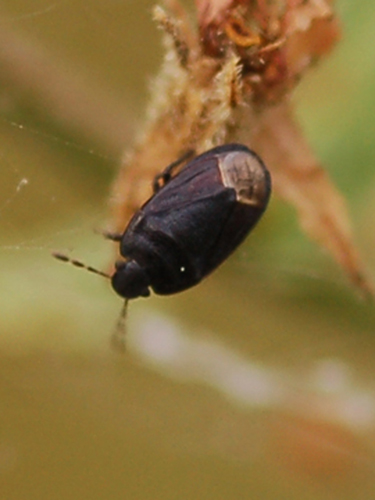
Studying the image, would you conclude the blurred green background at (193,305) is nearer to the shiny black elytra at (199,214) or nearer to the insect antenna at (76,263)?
the insect antenna at (76,263)

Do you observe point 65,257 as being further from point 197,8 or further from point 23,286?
point 197,8

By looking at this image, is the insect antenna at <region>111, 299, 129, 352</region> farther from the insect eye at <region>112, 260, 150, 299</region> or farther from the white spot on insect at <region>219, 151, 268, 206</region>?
the white spot on insect at <region>219, 151, 268, 206</region>

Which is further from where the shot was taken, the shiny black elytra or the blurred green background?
the blurred green background

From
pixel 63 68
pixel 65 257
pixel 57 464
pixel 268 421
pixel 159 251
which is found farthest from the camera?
pixel 57 464

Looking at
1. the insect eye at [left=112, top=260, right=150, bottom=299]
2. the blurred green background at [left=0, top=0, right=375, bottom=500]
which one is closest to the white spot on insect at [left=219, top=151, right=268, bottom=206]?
the insect eye at [left=112, top=260, right=150, bottom=299]

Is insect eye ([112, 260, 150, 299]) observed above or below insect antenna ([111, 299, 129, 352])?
below

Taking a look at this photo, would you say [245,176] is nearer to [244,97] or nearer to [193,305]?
[244,97]

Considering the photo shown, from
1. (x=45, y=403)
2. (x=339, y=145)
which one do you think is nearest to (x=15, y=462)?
(x=45, y=403)
